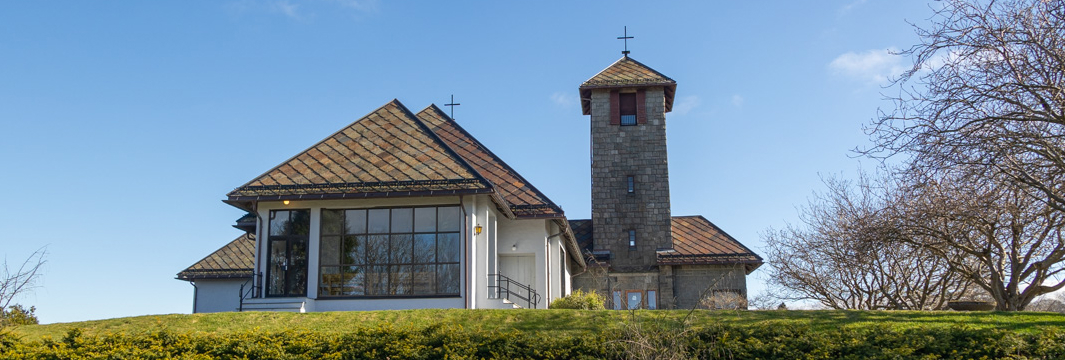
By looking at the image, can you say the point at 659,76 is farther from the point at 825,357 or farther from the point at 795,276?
the point at 825,357

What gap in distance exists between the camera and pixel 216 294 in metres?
29.1

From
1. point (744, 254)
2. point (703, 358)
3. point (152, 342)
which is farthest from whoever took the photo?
point (744, 254)

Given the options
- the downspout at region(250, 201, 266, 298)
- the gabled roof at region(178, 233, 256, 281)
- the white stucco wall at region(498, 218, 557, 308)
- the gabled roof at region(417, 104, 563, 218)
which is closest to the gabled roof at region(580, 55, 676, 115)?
the gabled roof at region(417, 104, 563, 218)

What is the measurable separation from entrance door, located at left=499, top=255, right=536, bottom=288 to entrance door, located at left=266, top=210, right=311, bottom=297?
5.58m

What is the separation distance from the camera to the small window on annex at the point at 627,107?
32781 mm

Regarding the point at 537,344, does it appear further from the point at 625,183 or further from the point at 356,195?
the point at 625,183

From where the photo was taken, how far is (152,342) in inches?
523

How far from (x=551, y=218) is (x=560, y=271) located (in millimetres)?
3973

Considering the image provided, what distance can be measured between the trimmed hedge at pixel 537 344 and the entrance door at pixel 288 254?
237 inches

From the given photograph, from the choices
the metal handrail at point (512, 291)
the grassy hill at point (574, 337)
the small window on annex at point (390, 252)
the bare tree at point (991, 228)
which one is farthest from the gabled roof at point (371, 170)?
the bare tree at point (991, 228)

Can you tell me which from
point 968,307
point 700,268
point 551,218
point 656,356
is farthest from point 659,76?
point 656,356

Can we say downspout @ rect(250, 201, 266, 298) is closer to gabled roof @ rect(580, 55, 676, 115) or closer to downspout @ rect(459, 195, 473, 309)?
downspout @ rect(459, 195, 473, 309)

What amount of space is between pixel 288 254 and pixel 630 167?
51.0ft

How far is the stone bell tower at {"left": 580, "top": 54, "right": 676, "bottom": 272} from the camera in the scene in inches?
1238
